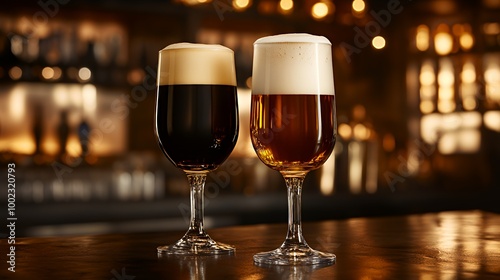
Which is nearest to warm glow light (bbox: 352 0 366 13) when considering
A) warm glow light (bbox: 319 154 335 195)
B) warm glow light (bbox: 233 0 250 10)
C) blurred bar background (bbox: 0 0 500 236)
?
blurred bar background (bbox: 0 0 500 236)

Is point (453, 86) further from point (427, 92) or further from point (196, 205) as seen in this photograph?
point (196, 205)

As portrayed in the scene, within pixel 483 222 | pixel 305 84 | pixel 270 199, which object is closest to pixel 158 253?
pixel 305 84

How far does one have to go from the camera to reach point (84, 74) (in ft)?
12.0

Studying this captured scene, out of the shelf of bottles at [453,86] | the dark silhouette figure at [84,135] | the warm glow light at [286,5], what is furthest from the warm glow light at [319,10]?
the dark silhouette figure at [84,135]

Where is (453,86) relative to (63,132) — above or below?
above

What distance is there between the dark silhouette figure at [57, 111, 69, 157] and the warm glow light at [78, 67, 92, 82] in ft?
0.68

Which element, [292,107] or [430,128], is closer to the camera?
[292,107]

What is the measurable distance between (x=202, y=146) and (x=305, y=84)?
193 mm

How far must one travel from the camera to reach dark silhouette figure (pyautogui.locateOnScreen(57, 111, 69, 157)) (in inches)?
145

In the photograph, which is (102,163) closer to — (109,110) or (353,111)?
(109,110)

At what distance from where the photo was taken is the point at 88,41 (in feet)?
12.3

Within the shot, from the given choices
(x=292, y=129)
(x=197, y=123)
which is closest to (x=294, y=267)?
(x=292, y=129)

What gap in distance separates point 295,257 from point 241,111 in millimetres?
3191

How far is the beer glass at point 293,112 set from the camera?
1.01 meters
